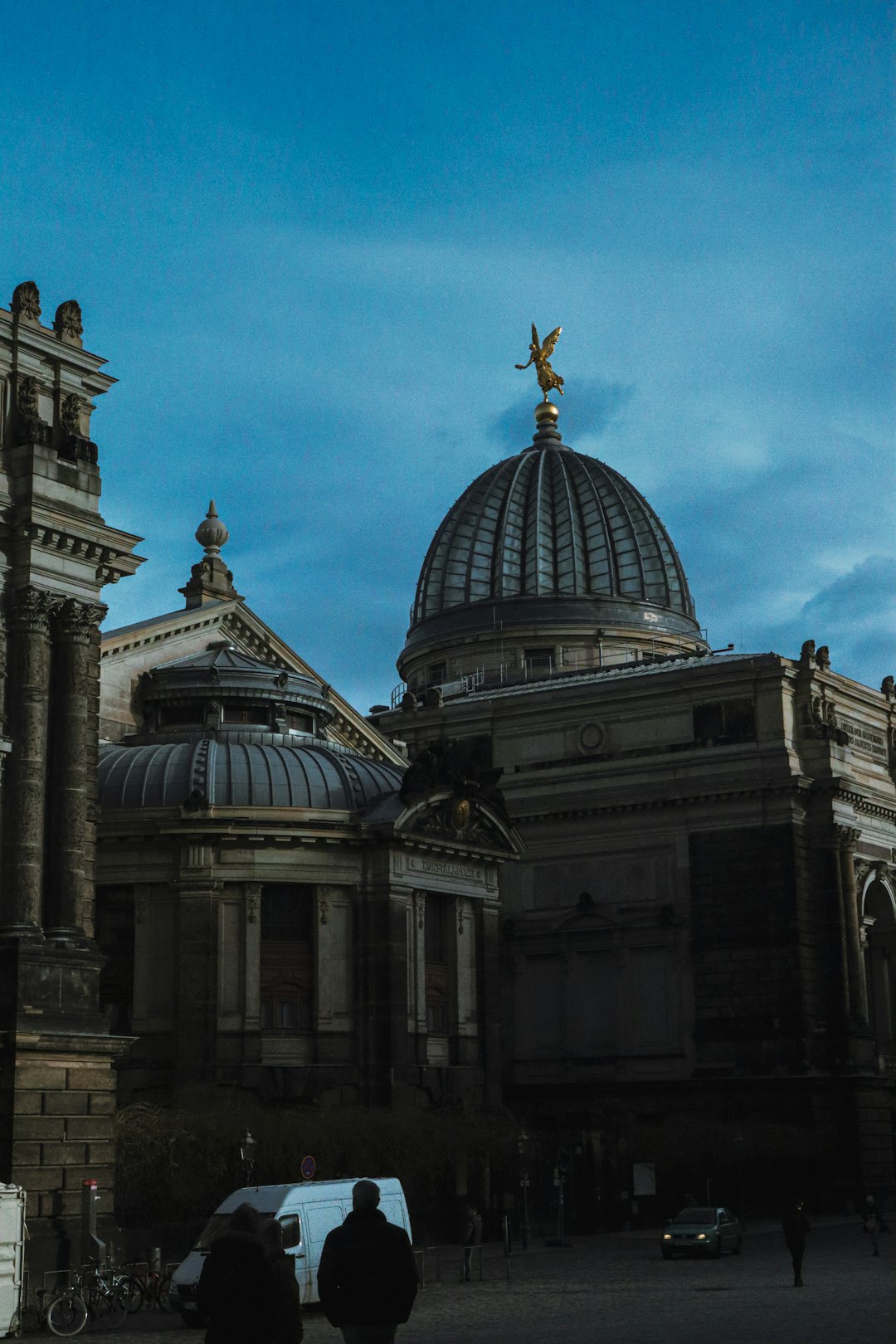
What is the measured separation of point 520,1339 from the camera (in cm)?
3011

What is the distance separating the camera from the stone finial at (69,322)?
4522 centimetres

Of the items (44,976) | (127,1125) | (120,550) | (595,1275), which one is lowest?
(595,1275)

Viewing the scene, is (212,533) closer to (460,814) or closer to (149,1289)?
(460,814)

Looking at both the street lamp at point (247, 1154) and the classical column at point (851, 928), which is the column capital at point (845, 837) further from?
the street lamp at point (247, 1154)

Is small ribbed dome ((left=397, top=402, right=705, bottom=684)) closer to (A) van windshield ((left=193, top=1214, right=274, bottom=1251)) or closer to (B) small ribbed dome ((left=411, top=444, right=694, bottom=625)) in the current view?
(B) small ribbed dome ((left=411, top=444, right=694, bottom=625))

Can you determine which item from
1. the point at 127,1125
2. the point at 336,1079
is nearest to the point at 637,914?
the point at 336,1079

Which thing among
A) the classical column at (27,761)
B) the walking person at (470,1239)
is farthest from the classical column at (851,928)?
the classical column at (27,761)

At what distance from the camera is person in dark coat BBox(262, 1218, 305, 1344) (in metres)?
15.2

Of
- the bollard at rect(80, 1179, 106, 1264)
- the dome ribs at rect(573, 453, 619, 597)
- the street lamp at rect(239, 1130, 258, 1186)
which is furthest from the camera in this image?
the dome ribs at rect(573, 453, 619, 597)

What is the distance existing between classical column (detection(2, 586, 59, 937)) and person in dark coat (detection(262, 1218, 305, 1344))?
26307 millimetres

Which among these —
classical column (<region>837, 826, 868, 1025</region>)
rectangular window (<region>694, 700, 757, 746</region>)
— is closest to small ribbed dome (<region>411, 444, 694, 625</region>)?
rectangular window (<region>694, 700, 757, 746</region>)

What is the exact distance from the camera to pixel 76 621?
4359 cm

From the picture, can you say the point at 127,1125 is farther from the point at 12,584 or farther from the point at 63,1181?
the point at 12,584

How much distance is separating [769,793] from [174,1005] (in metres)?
29.0
